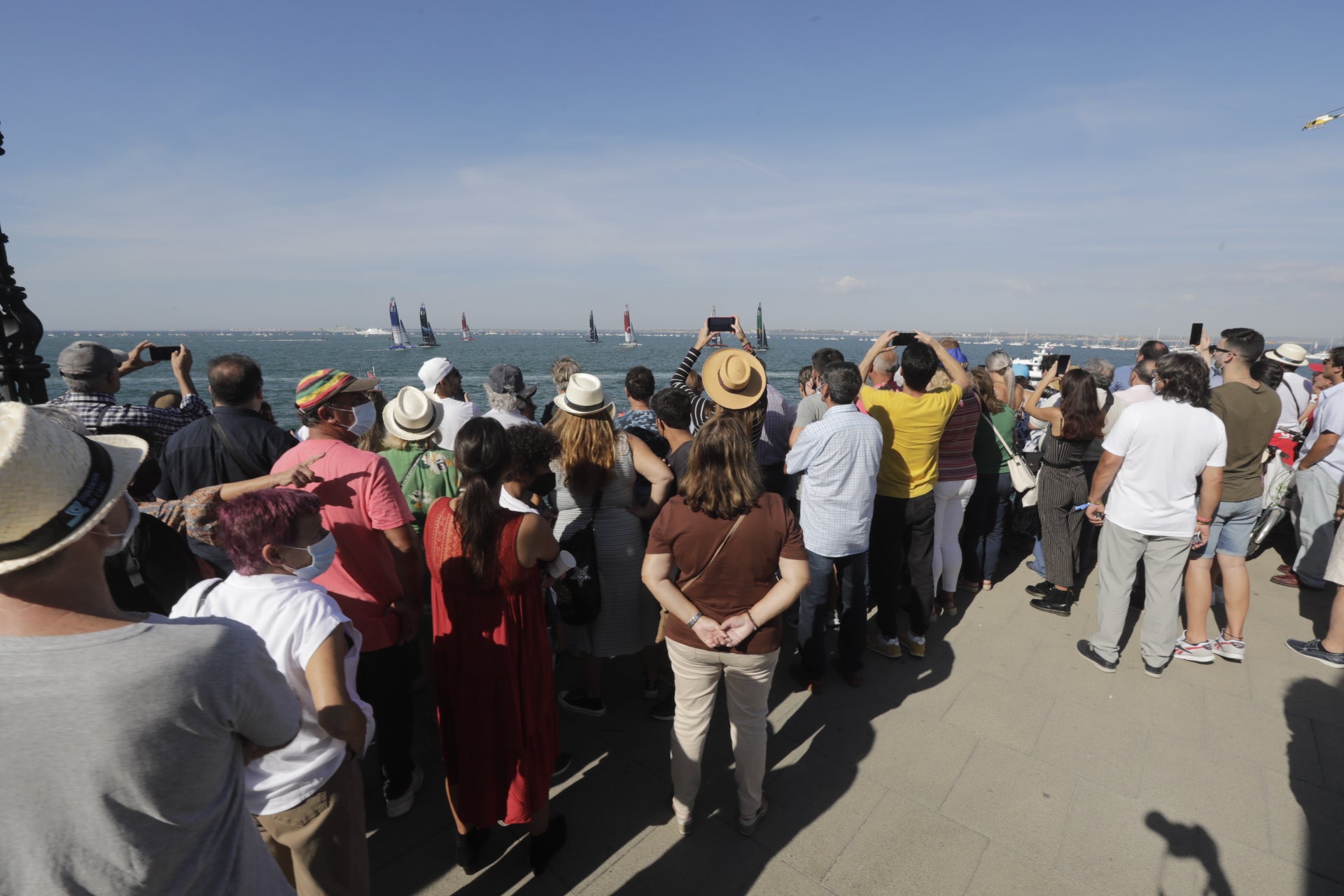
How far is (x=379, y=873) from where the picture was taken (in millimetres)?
2301

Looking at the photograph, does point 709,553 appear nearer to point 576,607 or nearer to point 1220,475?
point 576,607

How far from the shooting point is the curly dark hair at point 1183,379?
10.6 ft

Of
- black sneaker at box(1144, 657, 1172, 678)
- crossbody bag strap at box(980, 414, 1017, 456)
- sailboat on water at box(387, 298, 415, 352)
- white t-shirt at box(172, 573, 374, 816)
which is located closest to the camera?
white t-shirt at box(172, 573, 374, 816)

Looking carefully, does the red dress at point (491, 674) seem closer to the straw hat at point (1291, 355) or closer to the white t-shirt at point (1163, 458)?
the white t-shirt at point (1163, 458)

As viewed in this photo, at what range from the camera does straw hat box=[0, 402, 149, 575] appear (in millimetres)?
866

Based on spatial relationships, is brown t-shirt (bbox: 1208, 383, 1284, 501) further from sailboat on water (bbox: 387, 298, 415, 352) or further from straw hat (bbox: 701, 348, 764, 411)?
sailboat on water (bbox: 387, 298, 415, 352)

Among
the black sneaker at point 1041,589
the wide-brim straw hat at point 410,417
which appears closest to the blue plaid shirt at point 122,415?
the wide-brim straw hat at point 410,417

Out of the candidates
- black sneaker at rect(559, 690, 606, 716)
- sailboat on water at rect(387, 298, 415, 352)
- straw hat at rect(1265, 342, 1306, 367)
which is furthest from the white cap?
sailboat on water at rect(387, 298, 415, 352)

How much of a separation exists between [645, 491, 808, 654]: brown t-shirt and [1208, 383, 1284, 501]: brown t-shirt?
3.27 meters

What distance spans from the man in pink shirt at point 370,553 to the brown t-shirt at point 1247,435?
467cm

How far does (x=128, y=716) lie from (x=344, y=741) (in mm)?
848

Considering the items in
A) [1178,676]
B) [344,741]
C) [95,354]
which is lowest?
[1178,676]

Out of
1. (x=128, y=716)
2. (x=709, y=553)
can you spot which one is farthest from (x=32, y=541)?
(x=709, y=553)

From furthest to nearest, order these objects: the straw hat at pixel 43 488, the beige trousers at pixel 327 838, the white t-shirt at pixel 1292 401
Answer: the white t-shirt at pixel 1292 401 → the beige trousers at pixel 327 838 → the straw hat at pixel 43 488
